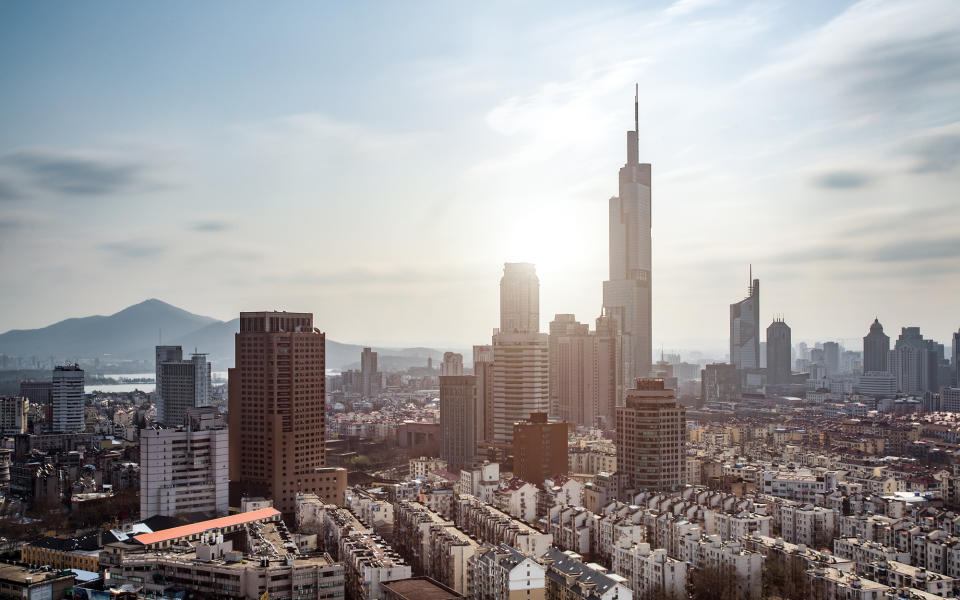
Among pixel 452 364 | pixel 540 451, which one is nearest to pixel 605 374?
pixel 452 364

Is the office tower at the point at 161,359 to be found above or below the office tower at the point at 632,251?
below

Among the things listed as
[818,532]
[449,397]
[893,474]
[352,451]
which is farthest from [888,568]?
[352,451]

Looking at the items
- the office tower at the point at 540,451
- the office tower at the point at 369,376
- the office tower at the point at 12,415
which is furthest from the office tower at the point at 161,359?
the office tower at the point at 540,451

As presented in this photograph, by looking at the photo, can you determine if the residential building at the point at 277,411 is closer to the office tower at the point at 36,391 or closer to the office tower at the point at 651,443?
the office tower at the point at 651,443

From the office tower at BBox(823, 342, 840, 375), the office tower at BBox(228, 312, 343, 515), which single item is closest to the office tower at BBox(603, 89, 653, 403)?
the office tower at BBox(823, 342, 840, 375)

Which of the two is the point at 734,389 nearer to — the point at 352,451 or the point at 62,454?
the point at 352,451

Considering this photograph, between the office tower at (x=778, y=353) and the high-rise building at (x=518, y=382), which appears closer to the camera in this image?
the high-rise building at (x=518, y=382)
